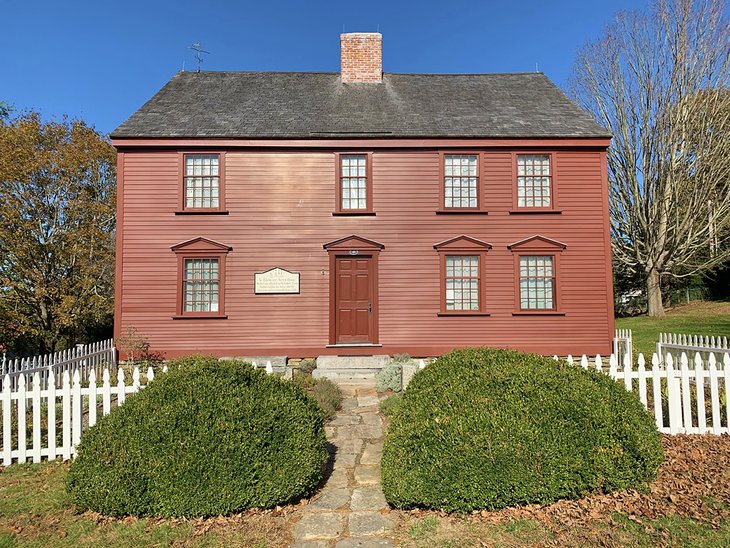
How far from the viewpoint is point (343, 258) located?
11.9 meters

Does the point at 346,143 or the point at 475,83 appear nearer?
the point at 346,143

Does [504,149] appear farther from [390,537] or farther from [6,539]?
[6,539]

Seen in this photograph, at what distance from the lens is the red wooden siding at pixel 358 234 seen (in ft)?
38.1

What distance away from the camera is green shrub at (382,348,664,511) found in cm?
375

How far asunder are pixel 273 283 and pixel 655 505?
379 inches

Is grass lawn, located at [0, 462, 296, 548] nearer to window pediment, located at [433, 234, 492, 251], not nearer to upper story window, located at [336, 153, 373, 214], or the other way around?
window pediment, located at [433, 234, 492, 251]

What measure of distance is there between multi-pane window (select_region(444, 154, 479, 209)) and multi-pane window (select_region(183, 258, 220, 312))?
6.95m

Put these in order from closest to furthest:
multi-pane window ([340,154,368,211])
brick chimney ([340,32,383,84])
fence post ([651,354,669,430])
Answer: fence post ([651,354,669,430]) < multi-pane window ([340,154,368,211]) < brick chimney ([340,32,383,84])

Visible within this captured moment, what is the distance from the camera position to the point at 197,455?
3770 mm

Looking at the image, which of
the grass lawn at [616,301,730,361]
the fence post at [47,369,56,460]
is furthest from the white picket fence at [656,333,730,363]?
the fence post at [47,369,56,460]

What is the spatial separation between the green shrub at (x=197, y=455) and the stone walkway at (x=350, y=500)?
0.28 meters

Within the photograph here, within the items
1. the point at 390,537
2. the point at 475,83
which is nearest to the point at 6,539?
the point at 390,537

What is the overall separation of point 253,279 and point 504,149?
26.6ft

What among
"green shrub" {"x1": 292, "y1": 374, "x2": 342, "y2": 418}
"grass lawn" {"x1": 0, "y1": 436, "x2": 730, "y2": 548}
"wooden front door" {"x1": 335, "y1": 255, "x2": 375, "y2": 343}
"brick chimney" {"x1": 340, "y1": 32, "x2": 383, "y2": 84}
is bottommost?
"grass lawn" {"x1": 0, "y1": 436, "x2": 730, "y2": 548}
